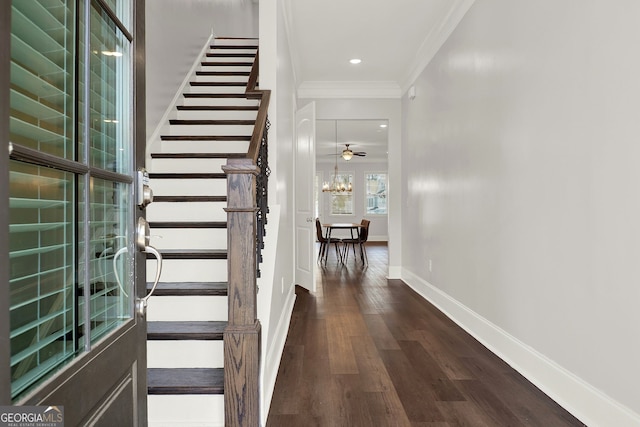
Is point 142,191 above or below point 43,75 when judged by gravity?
below

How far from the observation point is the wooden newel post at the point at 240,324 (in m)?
1.79

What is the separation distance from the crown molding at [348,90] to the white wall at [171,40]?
145 cm

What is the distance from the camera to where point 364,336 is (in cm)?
329

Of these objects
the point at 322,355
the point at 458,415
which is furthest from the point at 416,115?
the point at 458,415

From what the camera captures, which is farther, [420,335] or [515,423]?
[420,335]

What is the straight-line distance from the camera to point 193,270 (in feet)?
8.29

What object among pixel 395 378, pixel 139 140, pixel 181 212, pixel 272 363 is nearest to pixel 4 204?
pixel 139 140

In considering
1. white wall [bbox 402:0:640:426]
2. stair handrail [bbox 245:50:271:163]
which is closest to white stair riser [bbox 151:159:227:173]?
stair handrail [bbox 245:50:271:163]

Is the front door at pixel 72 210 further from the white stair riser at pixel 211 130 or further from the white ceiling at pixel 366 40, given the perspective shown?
the white ceiling at pixel 366 40

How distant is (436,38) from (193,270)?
3.43 m

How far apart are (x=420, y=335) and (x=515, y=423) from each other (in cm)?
139

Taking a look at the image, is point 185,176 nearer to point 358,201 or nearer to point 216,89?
point 216,89

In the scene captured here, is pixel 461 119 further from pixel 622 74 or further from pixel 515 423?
pixel 515 423

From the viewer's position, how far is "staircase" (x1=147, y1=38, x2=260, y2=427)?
1910mm
